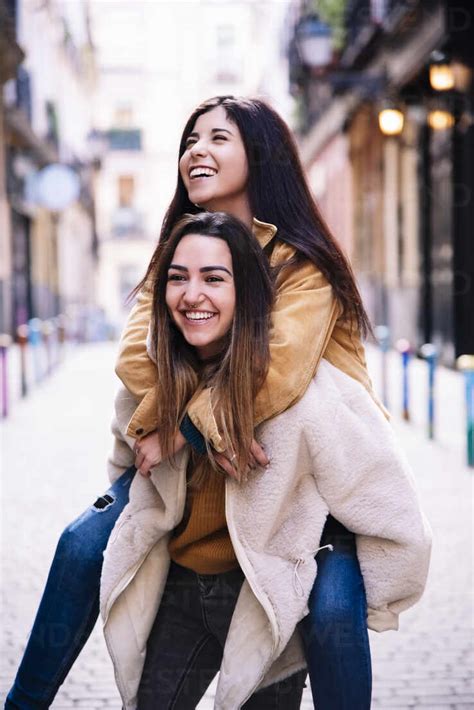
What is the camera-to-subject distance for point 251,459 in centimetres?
253

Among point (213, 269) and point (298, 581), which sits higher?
point (213, 269)

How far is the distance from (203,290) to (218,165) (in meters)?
0.33

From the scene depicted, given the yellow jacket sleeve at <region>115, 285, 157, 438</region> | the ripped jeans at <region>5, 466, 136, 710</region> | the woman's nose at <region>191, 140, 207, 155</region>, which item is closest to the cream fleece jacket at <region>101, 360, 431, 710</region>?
the yellow jacket sleeve at <region>115, 285, 157, 438</region>

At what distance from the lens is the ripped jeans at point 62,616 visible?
2.77 m

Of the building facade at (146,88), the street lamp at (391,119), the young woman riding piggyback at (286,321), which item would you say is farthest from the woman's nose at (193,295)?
the building facade at (146,88)

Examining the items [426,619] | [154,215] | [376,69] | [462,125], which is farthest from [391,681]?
[154,215]

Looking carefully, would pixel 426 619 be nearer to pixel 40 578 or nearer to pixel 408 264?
pixel 40 578

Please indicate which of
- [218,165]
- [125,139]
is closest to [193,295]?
[218,165]

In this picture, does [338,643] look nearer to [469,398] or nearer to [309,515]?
[309,515]

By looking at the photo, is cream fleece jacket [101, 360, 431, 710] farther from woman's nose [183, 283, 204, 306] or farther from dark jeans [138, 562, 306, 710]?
woman's nose [183, 283, 204, 306]

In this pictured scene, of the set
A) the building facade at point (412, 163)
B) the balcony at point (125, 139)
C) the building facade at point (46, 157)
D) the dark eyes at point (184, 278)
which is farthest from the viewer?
the balcony at point (125, 139)

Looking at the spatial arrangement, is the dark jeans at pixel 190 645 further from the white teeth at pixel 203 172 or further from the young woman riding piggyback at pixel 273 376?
the white teeth at pixel 203 172

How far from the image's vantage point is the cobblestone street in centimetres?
416

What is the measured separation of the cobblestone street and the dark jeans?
121 centimetres
